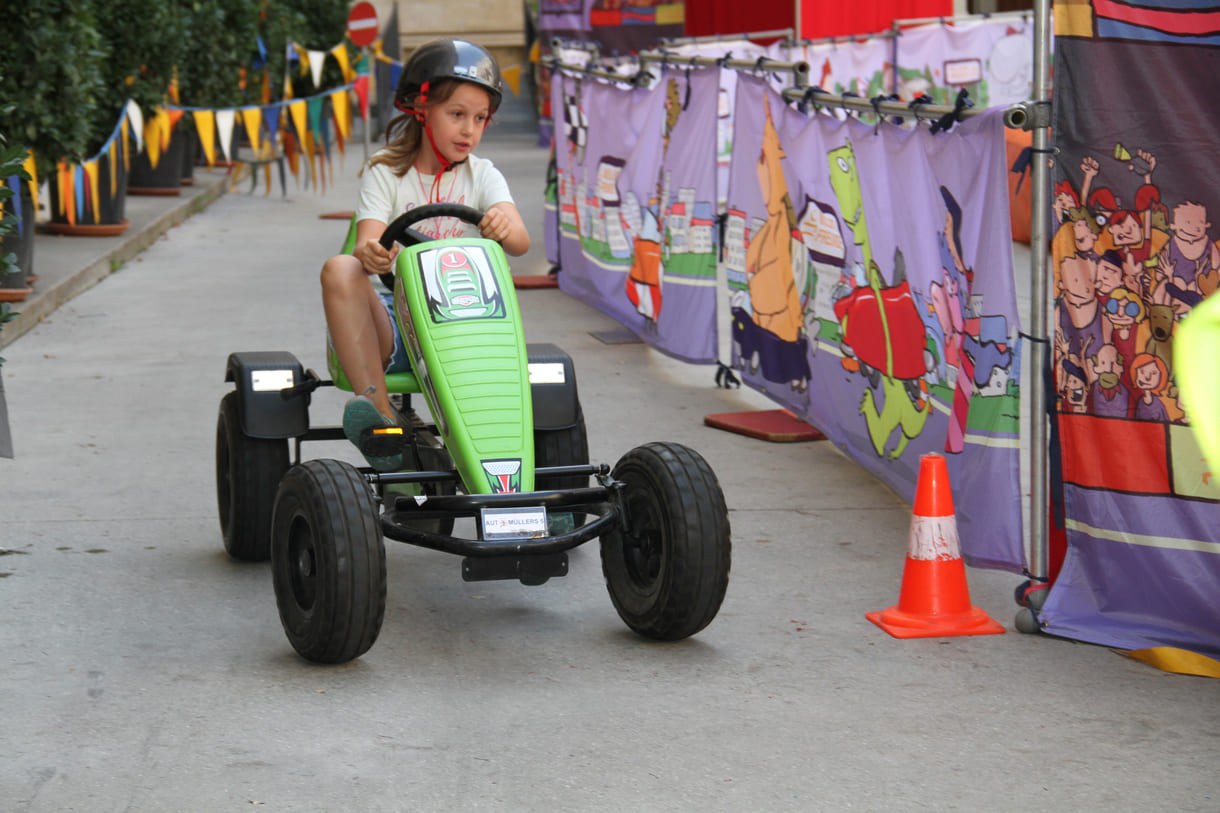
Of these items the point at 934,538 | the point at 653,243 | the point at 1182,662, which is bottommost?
the point at 1182,662

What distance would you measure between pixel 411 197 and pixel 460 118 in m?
0.31

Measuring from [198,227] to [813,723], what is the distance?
47.3 feet

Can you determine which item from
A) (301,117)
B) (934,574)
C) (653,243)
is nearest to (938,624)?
(934,574)

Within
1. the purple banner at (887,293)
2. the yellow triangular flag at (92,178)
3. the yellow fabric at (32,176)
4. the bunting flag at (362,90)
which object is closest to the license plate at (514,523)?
the purple banner at (887,293)

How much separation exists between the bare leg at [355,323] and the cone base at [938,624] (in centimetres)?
170

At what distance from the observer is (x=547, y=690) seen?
13.7ft

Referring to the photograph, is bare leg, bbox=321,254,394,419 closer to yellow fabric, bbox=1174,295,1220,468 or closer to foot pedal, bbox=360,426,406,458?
foot pedal, bbox=360,426,406,458

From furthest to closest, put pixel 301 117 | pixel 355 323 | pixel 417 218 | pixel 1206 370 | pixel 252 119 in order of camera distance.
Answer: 1. pixel 301 117
2. pixel 252 119
3. pixel 355 323
4. pixel 417 218
5. pixel 1206 370

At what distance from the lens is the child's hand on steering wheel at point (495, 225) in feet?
15.6

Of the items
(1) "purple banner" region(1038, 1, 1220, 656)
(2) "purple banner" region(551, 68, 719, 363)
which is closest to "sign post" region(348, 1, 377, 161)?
(2) "purple banner" region(551, 68, 719, 363)

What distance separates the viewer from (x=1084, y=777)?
3.62m

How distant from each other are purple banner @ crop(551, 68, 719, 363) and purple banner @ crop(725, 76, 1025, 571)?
0.40 m

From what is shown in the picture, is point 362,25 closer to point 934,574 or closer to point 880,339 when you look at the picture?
point 880,339

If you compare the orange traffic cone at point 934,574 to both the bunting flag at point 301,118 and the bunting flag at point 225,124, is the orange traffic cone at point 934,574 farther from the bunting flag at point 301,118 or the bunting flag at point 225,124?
the bunting flag at point 301,118
